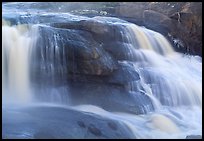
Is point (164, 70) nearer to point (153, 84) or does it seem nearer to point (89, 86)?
point (153, 84)

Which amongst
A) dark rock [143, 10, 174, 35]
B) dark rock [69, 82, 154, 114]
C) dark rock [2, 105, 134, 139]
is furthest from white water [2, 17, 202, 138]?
dark rock [143, 10, 174, 35]

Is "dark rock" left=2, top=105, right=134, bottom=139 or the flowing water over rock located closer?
"dark rock" left=2, top=105, right=134, bottom=139

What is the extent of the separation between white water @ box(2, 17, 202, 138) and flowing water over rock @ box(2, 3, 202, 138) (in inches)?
0.9

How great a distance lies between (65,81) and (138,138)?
2.72m

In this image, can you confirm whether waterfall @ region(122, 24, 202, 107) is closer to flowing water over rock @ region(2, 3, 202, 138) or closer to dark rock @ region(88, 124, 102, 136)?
flowing water over rock @ region(2, 3, 202, 138)

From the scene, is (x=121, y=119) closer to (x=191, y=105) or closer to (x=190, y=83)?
(x=191, y=105)

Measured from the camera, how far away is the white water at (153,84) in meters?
8.73

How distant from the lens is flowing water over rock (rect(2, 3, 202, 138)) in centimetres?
798

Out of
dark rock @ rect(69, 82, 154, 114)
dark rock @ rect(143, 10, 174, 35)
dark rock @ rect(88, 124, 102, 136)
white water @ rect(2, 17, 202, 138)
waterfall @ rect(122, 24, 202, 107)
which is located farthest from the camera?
dark rock @ rect(143, 10, 174, 35)

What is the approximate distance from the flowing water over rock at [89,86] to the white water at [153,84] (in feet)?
0.07

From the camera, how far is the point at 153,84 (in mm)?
10812

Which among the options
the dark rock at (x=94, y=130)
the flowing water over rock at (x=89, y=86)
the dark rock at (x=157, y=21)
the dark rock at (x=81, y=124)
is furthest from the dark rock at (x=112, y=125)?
the dark rock at (x=157, y=21)

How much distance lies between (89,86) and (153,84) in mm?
1763

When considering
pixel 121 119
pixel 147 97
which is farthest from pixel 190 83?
pixel 121 119
